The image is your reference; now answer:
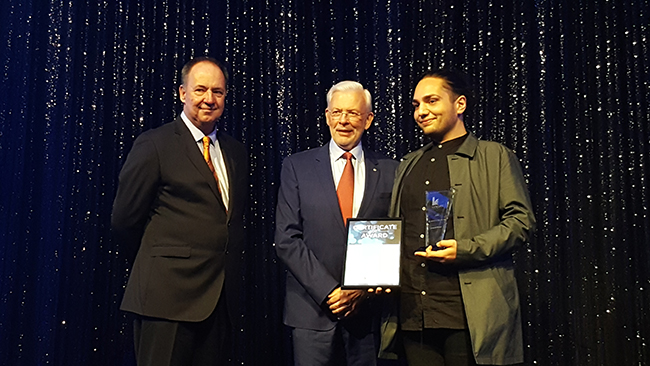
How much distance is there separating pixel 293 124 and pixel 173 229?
1154 mm

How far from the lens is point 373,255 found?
194 cm

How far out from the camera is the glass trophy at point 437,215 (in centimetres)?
183

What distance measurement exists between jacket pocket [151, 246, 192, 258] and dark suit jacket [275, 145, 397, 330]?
36cm

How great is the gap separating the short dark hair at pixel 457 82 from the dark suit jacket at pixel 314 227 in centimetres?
43

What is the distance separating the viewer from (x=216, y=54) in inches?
119

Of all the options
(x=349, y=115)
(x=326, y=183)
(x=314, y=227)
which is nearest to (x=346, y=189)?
(x=326, y=183)

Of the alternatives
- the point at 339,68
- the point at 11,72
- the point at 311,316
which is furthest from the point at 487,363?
the point at 11,72

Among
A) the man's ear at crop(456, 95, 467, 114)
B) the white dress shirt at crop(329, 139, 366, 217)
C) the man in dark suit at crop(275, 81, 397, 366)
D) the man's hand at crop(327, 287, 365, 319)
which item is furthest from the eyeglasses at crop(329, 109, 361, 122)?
the man's hand at crop(327, 287, 365, 319)

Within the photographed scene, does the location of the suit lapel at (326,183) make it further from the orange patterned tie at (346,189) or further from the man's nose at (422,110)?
the man's nose at (422,110)

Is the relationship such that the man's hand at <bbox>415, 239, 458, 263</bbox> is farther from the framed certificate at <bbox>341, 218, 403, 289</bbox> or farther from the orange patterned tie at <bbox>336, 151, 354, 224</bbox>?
the orange patterned tie at <bbox>336, 151, 354, 224</bbox>

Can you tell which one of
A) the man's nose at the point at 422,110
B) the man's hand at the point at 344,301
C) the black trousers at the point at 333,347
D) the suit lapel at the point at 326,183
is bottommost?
the black trousers at the point at 333,347

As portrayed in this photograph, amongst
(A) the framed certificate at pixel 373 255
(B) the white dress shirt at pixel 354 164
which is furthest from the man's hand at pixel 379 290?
(B) the white dress shirt at pixel 354 164

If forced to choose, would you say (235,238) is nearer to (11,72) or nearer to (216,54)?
(216,54)

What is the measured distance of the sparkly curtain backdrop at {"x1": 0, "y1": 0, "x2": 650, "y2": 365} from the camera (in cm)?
278
